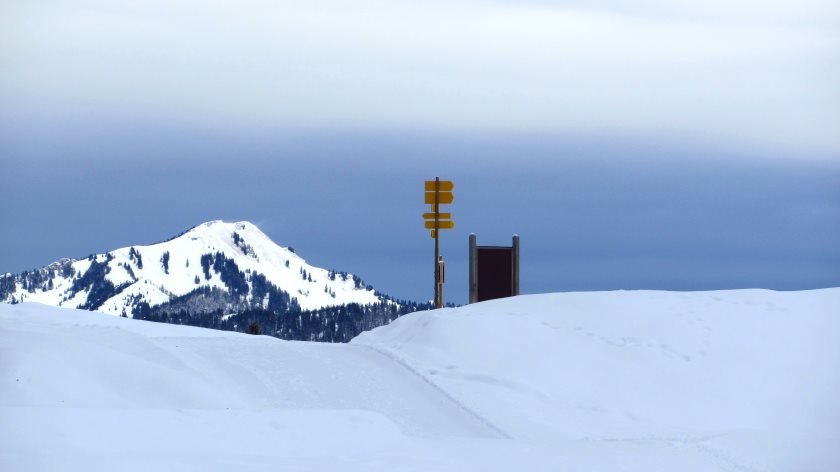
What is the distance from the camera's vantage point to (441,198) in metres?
33.1

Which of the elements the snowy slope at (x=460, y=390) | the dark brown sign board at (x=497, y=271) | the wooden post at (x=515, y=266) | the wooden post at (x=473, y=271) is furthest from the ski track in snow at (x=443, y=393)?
the wooden post at (x=515, y=266)

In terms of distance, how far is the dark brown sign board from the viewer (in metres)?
33.7

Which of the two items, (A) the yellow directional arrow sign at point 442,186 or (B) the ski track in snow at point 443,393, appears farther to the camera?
(A) the yellow directional arrow sign at point 442,186

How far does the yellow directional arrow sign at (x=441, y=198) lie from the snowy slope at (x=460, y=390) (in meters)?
5.09

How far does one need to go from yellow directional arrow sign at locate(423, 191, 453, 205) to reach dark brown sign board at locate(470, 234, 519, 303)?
5.89 ft

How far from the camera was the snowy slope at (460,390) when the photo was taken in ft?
55.4

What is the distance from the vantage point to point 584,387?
2339 centimetres

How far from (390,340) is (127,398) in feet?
27.1

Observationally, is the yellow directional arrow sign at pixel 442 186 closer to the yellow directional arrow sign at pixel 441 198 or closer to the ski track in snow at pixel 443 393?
the yellow directional arrow sign at pixel 441 198

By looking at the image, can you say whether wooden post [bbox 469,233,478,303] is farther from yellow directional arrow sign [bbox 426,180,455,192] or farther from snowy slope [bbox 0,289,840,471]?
snowy slope [bbox 0,289,840,471]

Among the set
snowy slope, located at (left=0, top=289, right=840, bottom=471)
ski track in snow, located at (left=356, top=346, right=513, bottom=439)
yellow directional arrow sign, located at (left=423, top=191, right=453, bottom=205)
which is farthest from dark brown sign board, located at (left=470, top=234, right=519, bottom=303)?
ski track in snow, located at (left=356, top=346, right=513, bottom=439)

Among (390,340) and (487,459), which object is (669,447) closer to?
(487,459)

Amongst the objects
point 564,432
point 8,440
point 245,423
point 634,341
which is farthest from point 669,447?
point 8,440

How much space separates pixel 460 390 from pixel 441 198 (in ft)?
37.6
